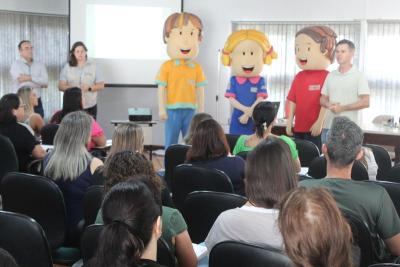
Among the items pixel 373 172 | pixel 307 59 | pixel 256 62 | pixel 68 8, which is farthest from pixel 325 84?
pixel 68 8

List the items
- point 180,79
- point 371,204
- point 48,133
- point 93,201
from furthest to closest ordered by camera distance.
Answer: point 180,79 → point 48,133 → point 93,201 → point 371,204

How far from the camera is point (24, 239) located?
2207mm

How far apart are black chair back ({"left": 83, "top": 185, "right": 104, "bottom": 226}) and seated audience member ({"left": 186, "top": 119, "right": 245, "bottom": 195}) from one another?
0.85 metres

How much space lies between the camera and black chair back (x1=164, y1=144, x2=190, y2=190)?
413cm

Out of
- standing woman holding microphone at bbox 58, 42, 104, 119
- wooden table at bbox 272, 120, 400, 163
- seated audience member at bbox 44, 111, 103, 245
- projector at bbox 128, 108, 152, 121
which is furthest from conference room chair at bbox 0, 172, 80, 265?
projector at bbox 128, 108, 152, 121

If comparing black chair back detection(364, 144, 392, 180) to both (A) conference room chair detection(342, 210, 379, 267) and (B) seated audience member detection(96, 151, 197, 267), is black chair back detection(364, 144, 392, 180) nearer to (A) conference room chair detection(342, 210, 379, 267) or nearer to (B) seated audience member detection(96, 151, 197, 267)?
(A) conference room chair detection(342, 210, 379, 267)

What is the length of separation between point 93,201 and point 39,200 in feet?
1.22

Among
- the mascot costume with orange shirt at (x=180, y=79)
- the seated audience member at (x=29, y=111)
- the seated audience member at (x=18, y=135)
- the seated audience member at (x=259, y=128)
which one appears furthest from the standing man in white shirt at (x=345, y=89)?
the seated audience member at (x=29, y=111)

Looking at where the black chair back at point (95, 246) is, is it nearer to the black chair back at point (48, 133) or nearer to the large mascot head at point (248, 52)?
the black chair back at point (48, 133)

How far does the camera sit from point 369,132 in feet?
20.1

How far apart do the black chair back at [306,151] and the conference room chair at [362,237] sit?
2.16 meters

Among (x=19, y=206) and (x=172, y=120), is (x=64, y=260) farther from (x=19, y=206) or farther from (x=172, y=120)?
(x=172, y=120)

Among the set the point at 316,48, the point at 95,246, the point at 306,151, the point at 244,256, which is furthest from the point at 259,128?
the point at 244,256

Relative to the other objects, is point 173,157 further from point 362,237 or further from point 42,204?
point 362,237
